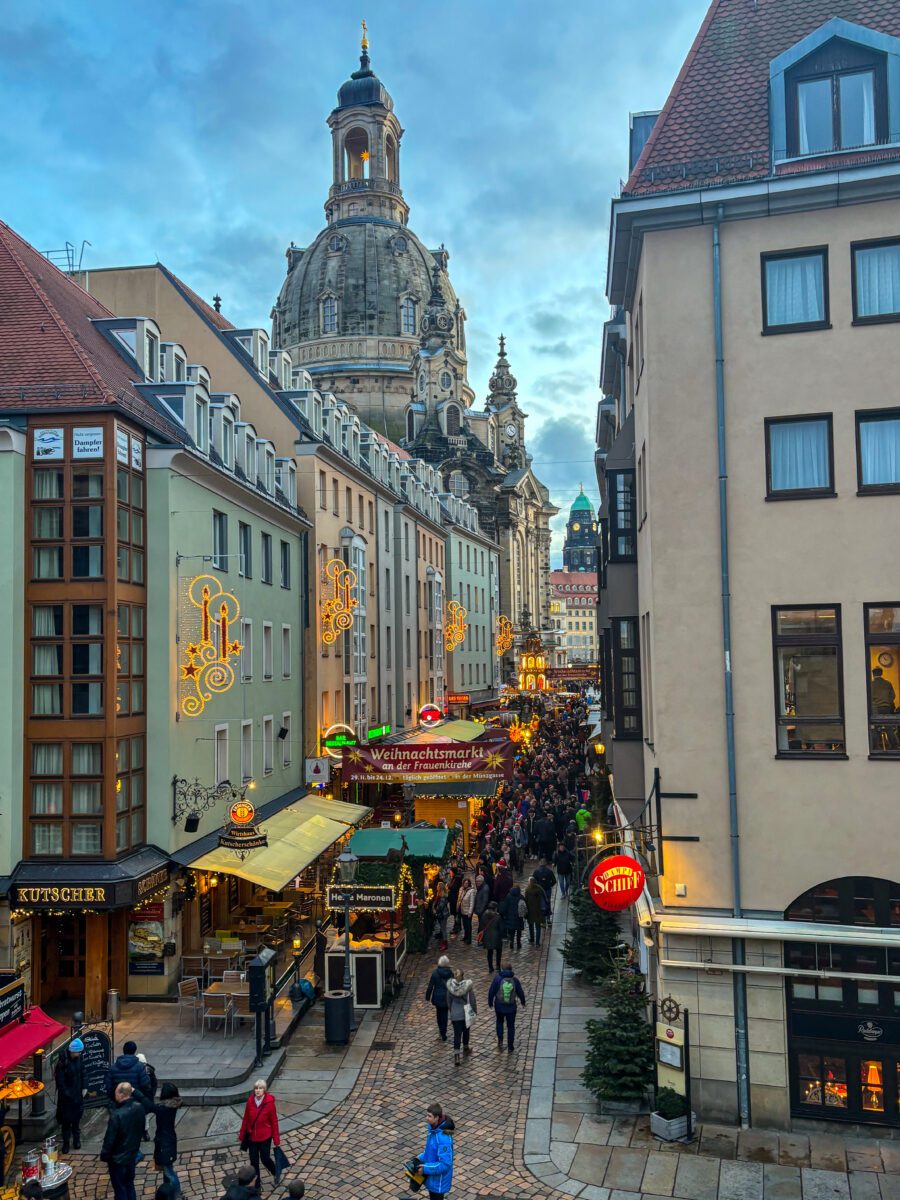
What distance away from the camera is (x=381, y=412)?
10069cm

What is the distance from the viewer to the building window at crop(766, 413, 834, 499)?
14250 millimetres

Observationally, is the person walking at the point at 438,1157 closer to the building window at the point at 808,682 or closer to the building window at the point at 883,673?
the building window at the point at 808,682

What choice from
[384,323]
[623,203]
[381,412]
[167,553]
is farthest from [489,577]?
[623,203]

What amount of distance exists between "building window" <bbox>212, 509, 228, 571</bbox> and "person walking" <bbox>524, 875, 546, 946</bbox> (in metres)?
10.2

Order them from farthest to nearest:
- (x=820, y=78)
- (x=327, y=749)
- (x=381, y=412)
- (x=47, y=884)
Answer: (x=381, y=412)
(x=327, y=749)
(x=47, y=884)
(x=820, y=78)

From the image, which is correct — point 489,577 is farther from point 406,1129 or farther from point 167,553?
point 406,1129

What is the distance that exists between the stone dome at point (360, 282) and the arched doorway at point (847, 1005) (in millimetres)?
94814

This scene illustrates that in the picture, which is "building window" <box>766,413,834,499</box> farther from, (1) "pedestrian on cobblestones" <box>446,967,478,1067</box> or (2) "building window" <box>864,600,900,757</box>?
(1) "pedestrian on cobblestones" <box>446,967,478,1067</box>

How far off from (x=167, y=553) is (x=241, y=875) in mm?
6405

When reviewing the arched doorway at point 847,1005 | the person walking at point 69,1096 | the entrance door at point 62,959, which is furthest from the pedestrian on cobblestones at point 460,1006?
the entrance door at point 62,959

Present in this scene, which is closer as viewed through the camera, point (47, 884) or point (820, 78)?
point (820, 78)

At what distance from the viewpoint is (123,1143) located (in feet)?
38.3

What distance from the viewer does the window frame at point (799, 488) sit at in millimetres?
14172

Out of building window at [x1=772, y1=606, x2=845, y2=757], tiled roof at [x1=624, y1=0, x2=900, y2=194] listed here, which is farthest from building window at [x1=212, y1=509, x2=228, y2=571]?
building window at [x1=772, y1=606, x2=845, y2=757]
